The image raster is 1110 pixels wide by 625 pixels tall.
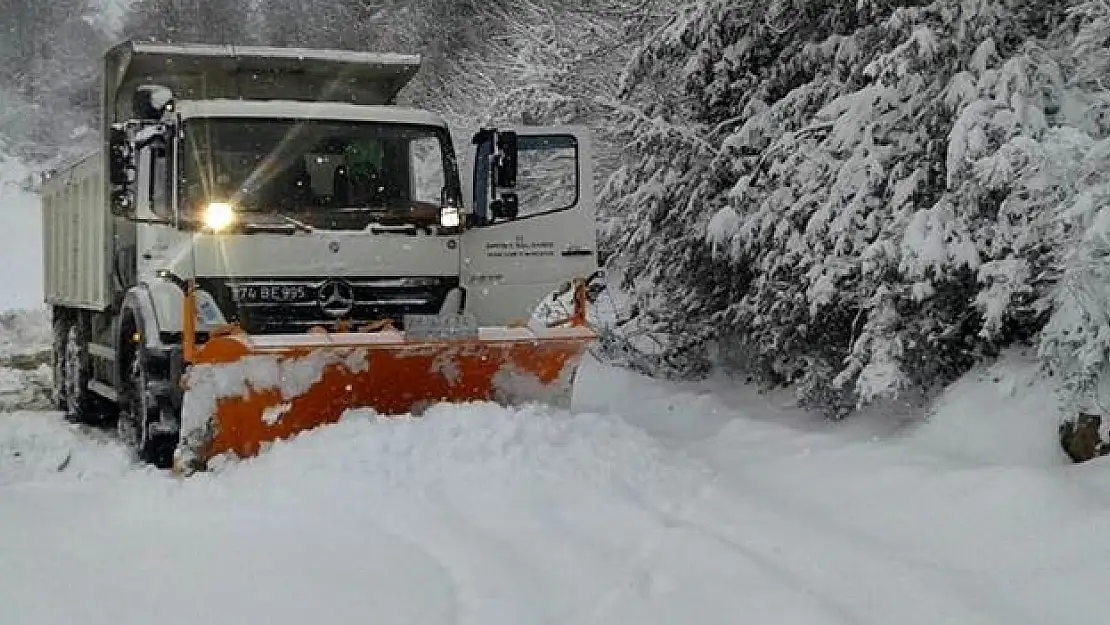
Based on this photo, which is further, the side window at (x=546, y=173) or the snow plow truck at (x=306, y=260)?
the side window at (x=546, y=173)

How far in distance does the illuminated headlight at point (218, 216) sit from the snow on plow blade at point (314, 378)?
0.89 m

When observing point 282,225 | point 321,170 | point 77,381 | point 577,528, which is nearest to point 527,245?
point 321,170

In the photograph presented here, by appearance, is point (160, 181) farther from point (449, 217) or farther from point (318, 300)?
point (449, 217)

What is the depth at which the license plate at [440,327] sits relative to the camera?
22.9ft

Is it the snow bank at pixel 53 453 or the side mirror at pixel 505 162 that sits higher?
the side mirror at pixel 505 162

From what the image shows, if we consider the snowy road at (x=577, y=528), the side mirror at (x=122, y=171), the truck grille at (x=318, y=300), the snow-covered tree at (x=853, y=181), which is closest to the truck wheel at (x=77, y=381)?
the snowy road at (x=577, y=528)

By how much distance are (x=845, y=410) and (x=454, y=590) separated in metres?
3.74

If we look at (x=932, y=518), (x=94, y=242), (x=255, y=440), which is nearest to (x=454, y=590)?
(x=932, y=518)

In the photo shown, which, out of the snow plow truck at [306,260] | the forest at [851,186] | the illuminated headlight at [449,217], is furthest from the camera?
the illuminated headlight at [449,217]

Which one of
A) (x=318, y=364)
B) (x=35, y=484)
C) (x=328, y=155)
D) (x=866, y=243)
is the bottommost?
(x=35, y=484)

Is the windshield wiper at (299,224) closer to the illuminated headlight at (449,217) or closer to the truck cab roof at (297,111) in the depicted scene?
the truck cab roof at (297,111)

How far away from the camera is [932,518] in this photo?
5398 mm

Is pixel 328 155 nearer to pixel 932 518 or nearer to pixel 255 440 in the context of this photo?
pixel 255 440

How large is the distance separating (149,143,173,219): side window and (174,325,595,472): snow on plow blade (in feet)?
3.67
